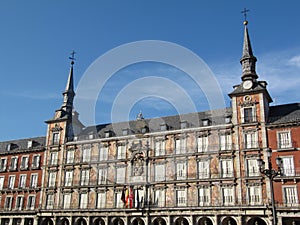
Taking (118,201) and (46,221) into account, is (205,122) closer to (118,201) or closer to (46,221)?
(118,201)

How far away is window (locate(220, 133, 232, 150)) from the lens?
4250 centimetres

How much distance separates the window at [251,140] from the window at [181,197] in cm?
961

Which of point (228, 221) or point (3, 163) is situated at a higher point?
point (3, 163)

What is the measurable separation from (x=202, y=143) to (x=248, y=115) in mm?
6647

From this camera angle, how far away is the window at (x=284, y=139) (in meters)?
39.4

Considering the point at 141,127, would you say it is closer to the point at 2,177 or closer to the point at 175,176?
the point at 175,176

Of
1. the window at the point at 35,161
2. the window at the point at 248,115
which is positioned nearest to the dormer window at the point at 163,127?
the window at the point at 248,115

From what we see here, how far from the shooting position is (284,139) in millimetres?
39812

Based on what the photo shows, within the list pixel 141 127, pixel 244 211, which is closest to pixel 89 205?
pixel 141 127

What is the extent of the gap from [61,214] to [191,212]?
19208mm

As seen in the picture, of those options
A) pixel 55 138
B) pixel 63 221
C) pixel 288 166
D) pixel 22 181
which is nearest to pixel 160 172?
pixel 288 166

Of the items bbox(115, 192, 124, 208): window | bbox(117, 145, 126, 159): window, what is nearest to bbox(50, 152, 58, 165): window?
bbox(117, 145, 126, 159): window

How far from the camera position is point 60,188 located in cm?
5103

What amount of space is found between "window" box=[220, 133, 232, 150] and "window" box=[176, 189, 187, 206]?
732 cm
